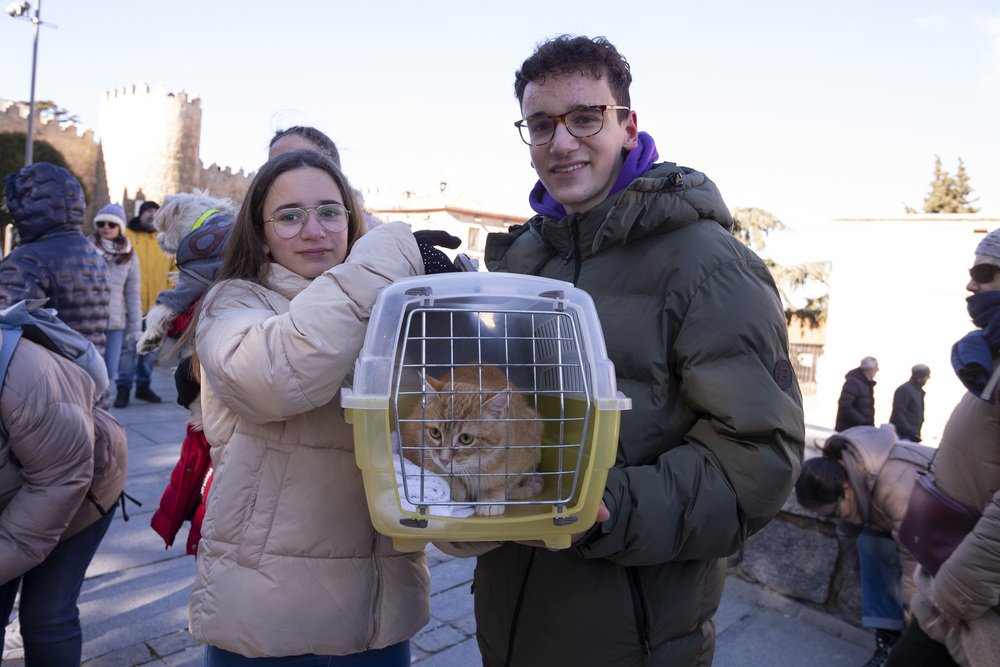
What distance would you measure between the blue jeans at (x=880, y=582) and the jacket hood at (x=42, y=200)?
4.97 metres

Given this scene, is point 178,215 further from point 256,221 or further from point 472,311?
point 472,311

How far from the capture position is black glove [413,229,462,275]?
5.16 ft

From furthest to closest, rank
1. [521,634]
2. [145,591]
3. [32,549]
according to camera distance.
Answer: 1. [145,591]
2. [32,549]
3. [521,634]

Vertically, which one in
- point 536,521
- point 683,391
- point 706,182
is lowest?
point 536,521

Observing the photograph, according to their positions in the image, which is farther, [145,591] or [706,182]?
[145,591]

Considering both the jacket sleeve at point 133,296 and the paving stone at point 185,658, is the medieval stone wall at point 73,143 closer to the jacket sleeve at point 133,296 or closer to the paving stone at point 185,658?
the jacket sleeve at point 133,296

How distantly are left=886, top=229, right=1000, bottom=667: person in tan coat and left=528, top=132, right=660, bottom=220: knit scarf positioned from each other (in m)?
1.41

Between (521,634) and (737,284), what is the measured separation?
1038 mm

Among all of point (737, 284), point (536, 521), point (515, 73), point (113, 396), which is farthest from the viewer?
point (113, 396)

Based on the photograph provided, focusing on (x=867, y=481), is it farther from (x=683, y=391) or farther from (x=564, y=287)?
(x=564, y=287)

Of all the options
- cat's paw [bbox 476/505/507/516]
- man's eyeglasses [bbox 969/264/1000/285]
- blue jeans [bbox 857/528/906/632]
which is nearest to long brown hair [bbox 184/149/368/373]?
cat's paw [bbox 476/505/507/516]

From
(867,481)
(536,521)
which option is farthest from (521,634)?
(867,481)

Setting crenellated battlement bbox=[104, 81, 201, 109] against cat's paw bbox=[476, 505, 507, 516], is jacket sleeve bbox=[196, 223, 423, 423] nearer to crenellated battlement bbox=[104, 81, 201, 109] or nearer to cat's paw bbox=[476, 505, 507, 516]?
cat's paw bbox=[476, 505, 507, 516]

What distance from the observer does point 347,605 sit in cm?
149
